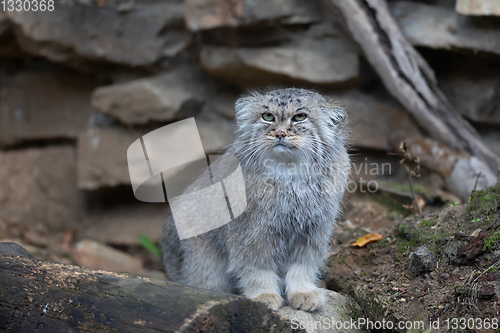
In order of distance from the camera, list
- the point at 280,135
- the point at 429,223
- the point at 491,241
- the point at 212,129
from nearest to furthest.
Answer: the point at 491,241 < the point at 280,135 < the point at 429,223 < the point at 212,129

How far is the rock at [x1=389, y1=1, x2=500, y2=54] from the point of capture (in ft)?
16.5

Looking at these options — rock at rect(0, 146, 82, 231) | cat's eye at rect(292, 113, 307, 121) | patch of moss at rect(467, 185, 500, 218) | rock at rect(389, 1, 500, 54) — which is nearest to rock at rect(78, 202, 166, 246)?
rock at rect(0, 146, 82, 231)

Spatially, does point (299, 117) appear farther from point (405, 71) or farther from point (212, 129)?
point (212, 129)

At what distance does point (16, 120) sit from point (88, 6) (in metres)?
1.98

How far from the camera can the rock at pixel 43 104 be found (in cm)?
679

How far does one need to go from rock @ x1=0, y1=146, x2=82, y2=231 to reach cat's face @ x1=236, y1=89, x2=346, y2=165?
4.09 meters

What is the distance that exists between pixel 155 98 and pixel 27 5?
182cm

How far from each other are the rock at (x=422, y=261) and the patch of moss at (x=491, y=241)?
1.09 feet

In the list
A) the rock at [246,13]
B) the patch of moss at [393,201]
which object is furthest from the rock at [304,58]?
the patch of moss at [393,201]

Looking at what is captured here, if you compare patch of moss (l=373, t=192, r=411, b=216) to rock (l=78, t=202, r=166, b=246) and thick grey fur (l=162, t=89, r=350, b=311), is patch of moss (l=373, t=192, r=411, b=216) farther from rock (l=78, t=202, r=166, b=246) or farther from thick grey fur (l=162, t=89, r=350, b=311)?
rock (l=78, t=202, r=166, b=246)

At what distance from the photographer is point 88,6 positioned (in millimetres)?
5973

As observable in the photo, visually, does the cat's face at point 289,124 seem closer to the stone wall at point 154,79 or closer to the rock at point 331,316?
the rock at point 331,316

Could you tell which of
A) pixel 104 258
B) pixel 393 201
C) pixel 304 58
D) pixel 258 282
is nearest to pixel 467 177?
pixel 393 201

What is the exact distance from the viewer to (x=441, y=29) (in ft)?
17.3
